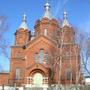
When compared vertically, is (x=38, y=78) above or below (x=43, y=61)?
below

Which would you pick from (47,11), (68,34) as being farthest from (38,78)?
(47,11)

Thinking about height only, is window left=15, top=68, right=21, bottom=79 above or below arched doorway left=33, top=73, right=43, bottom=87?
above

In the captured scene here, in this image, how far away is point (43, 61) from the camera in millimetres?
50094

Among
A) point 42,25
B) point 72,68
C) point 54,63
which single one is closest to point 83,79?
point 72,68

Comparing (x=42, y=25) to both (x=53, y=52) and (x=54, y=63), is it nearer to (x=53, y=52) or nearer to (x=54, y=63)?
(x=53, y=52)

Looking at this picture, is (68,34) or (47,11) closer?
(68,34)

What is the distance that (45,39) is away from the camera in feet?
168

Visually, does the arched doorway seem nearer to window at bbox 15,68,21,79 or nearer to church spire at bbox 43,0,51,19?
window at bbox 15,68,21,79

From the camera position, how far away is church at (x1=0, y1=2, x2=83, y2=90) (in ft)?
155

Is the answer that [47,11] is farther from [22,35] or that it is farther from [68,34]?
[68,34]

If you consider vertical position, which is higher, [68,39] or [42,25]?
[42,25]

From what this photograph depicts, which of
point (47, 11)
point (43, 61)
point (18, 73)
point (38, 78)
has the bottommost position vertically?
point (38, 78)

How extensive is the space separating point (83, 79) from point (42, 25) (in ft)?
41.8

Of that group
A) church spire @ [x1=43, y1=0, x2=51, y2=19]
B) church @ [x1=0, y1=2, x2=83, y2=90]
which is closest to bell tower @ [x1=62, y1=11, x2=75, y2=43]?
church @ [x1=0, y1=2, x2=83, y2=90]
